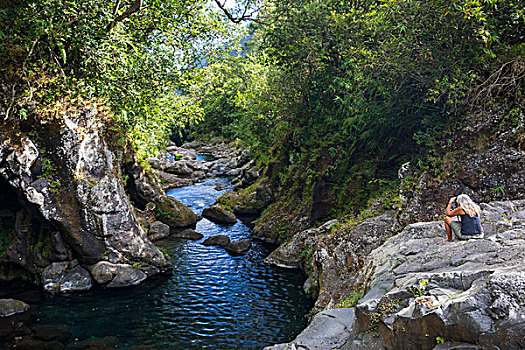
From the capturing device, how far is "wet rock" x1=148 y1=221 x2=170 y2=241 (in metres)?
20.9

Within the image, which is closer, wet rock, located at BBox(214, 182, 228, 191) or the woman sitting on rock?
the woman sitting on rock

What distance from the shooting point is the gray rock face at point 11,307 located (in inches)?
500

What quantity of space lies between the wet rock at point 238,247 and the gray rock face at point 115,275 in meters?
5.05

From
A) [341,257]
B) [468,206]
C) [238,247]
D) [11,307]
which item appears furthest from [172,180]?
[468,206]

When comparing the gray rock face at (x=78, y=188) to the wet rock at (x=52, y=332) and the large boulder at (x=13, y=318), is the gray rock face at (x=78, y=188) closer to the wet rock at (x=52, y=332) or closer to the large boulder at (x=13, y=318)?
the large boulder at (x=13, y=318)

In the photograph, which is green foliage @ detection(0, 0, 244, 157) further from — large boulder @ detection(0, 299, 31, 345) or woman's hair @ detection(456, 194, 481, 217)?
woman's hair @ detection(456, 194, 481, 217)

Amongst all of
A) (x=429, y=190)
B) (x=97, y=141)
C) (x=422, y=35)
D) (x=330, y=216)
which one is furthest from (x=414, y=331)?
(x=97, y=141)

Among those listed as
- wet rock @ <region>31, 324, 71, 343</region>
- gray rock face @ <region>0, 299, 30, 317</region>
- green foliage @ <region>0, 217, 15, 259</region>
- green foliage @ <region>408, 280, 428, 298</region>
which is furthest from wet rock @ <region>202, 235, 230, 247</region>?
green foliage @ <region>408, 280, 428, 298</region>

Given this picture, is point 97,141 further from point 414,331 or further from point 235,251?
point 414,331

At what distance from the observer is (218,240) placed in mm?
20359

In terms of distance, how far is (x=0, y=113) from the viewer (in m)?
14.2

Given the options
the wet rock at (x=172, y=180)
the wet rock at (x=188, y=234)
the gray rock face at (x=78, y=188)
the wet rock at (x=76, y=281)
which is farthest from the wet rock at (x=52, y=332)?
the wet rock at (x=172, y=180)

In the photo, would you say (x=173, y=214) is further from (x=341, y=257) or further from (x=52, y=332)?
(x=341, y=257)

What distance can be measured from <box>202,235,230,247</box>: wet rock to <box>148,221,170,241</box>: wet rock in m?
2.75
